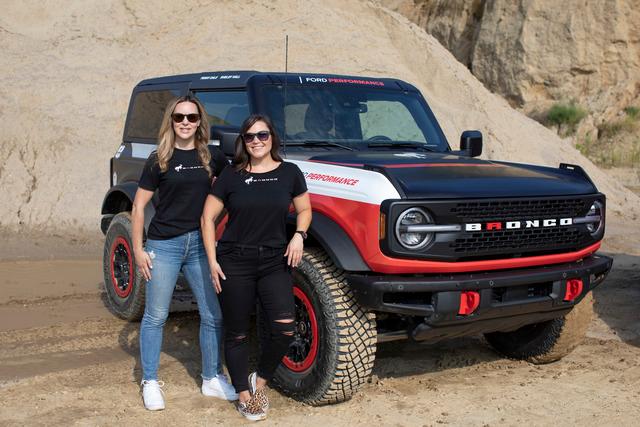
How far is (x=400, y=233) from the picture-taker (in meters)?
4.47

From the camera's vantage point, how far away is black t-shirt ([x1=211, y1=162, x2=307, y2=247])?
4402 millimetres

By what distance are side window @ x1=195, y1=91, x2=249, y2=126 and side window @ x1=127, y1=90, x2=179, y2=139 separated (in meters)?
0.66

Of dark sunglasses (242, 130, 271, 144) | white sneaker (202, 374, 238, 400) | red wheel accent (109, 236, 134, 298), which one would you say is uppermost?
dark sunglasses (242, 130, 271, 144)

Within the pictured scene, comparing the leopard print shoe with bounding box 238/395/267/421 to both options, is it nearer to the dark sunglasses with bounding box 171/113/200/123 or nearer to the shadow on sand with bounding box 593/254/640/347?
the dark sunglasses with bounding box 171/113/200/123

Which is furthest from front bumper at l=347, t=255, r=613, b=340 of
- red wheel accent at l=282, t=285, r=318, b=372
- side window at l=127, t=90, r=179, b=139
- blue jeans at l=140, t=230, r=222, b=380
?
side window at l=127, t=90, r=179, b=139

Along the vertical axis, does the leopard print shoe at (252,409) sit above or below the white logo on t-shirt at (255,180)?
below

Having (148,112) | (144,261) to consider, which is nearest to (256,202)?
(144,261)

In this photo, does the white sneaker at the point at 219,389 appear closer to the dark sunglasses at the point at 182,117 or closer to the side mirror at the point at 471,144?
the dark sunglasses at the point at 182,117

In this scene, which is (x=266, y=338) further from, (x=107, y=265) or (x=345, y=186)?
(x=107, y=265)

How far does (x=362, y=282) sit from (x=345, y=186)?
0.56 meters

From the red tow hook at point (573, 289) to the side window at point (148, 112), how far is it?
11.4 ft

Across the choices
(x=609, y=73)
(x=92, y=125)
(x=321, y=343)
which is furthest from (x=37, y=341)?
(x=609, y=73)

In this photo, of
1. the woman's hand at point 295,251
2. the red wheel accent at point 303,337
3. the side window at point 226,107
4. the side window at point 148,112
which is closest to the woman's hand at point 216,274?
the woman's hand at point 295,251

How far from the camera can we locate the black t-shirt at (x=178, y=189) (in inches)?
185
